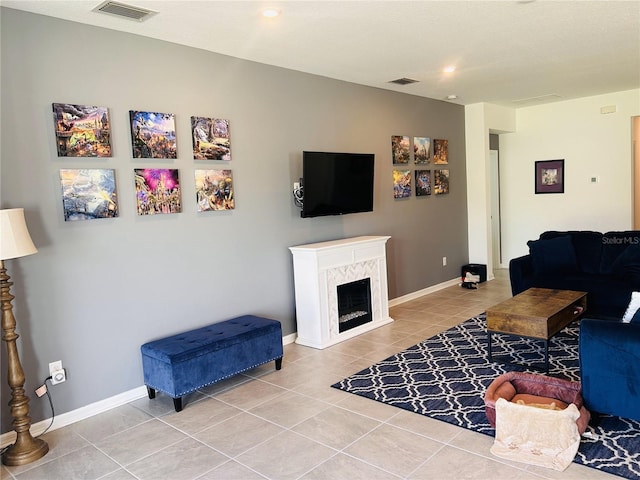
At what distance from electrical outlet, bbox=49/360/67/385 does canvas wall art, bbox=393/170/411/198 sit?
409 cm

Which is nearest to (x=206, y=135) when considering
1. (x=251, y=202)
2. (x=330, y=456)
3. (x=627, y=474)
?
(x=251, y=202)

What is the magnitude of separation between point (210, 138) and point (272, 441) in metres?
2.41

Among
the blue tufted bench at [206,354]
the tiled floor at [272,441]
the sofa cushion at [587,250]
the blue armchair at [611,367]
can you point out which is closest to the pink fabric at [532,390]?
the blue armchair at [611,367]

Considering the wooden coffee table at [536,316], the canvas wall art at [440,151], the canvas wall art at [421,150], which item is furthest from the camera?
the canvas wall art at [440,151]

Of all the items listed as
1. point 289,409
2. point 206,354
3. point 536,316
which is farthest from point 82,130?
point 536,316

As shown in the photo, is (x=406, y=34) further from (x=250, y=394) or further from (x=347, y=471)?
(x=347, y=471)

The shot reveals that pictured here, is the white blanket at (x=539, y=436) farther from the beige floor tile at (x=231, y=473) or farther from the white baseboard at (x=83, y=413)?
the white baseboard at (x=83, y=413)

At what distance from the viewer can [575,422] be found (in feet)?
8.27

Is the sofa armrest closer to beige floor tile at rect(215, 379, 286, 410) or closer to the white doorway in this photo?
the white doorway

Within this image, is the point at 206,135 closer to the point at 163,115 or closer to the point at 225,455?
the point at 163,115

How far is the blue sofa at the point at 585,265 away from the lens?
467 cm

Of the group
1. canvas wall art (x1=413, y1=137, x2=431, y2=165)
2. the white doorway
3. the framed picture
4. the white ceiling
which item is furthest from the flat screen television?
the framed picture

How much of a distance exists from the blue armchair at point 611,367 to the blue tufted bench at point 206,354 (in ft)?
7.27

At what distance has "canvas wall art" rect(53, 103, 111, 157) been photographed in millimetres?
3135
